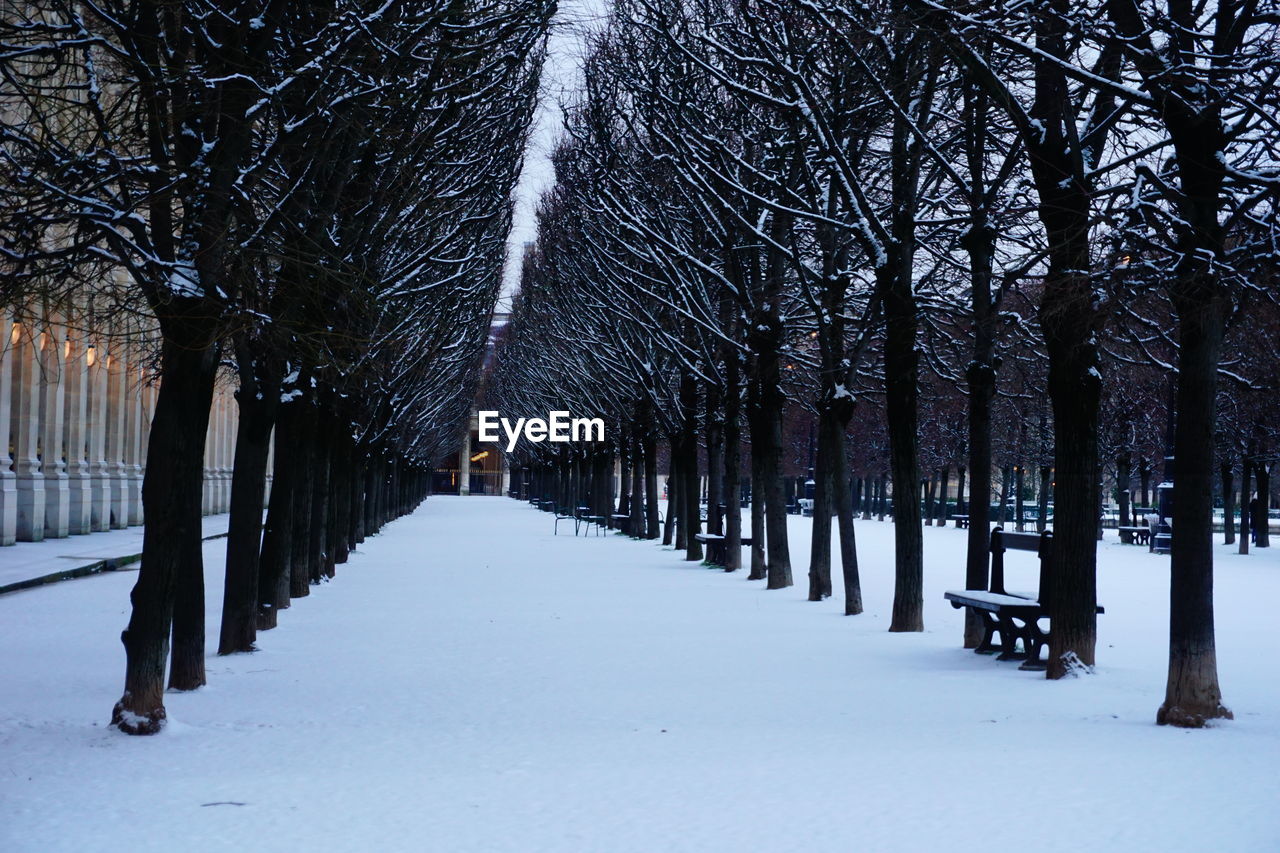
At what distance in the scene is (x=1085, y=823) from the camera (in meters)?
7.52

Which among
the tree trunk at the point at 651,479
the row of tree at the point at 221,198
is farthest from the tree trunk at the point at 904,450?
the tree trunk at the point at 651,479

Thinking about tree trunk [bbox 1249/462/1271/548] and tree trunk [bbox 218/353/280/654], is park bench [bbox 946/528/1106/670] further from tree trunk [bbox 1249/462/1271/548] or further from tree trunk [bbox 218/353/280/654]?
tree trunk [bbox 1249/462/1271/548]

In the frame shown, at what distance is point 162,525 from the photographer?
1069 cm

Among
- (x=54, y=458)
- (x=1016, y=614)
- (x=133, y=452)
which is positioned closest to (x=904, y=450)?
(x=1016, y=614)

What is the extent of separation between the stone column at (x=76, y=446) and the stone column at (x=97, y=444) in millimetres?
940

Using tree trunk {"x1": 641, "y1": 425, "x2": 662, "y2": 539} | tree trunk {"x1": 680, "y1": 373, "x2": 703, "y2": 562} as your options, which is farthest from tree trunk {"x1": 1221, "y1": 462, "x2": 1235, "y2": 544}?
tree trunk {"x1": 680, "y1": 373, "x2": 703, "y2": 562}

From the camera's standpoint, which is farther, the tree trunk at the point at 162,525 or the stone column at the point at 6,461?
the stone column at the point at 6,461

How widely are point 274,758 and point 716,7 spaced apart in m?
15.7

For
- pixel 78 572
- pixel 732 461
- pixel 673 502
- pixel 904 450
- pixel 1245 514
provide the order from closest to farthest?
pixel 904 450
pixel 78 572
pixel 732 461
pixel 1245 514
pixel 673 502

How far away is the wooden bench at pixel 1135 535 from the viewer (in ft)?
155

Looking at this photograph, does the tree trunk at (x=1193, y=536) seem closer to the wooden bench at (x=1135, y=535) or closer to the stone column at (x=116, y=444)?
the wooden bench at (x=1135, y=535)

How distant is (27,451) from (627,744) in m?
31.3

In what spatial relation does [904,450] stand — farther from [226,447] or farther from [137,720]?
[226,447]

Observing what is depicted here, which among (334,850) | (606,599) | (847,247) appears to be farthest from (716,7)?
(334,850)
